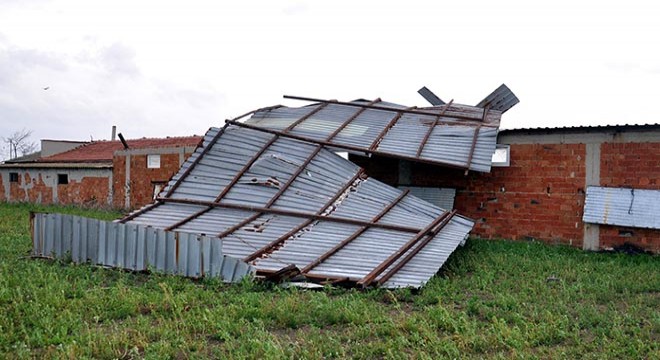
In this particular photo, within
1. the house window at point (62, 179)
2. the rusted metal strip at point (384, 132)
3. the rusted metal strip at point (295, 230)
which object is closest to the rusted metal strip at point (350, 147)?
the rusted metal strip at point (384, 132)

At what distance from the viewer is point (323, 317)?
216 inches

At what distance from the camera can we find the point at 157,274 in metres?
7.16

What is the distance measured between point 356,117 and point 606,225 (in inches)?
232

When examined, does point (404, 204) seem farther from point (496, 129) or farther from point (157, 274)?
point (157, 274)

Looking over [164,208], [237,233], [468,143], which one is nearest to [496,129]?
[468,143]

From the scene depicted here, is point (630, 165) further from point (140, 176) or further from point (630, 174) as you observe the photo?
point (140, 176)

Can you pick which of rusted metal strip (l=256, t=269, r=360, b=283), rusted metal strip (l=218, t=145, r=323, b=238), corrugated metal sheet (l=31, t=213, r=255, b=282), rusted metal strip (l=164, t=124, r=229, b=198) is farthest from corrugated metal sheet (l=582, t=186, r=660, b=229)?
rusted metal strip (l=164, t=124, r=229, b=198)

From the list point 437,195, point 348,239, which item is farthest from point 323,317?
point 437,195

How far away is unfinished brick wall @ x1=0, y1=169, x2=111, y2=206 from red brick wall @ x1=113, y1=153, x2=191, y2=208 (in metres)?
1.00

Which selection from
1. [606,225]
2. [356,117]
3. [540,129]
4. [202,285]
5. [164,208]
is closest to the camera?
[202,285]

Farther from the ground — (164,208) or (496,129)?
(496,129)

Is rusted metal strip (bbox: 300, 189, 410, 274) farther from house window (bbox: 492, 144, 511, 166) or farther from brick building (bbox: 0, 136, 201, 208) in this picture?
brick building (bbox: 0, 136, 201, 208)

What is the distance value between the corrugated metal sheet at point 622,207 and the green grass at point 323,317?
2499 millimetres

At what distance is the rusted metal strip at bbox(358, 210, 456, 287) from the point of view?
6844mm
